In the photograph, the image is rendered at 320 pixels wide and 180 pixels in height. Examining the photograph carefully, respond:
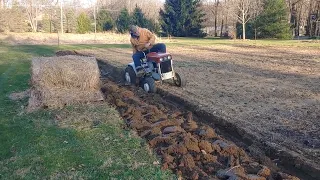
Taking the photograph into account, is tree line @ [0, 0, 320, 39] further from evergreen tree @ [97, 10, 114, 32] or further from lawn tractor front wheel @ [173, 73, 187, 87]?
lawn tractor front wheel @ [173, 73, 187, 87]

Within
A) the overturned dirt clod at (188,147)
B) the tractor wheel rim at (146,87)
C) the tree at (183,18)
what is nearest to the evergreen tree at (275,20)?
the tree at (183,18)

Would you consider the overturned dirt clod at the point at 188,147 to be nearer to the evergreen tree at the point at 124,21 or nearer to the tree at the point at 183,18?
the tree at the point at 183,18

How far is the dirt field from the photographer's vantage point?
5950 millimetres

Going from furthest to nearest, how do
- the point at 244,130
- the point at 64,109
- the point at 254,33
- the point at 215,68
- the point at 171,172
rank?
the point at 254,33 < the point at 215,68 < the point at 64,109 < the point at 244,130 < the point at 171,172

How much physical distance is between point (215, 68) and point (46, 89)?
8.31m

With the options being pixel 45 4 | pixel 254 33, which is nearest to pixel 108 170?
pixel 254 33

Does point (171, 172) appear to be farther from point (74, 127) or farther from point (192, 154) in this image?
point (74, 127)

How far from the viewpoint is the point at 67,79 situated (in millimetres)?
9219

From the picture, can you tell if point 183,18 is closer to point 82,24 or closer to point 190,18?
point 190,18

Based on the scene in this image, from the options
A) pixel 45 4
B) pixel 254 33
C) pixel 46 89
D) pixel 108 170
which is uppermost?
pixel 45 4

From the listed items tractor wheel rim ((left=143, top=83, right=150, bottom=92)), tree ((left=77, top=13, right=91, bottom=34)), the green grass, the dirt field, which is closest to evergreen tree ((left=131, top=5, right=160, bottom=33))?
tree ((left=77, top=13, right=91, bottom=34))

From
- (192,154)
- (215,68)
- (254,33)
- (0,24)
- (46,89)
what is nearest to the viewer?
(192,154)

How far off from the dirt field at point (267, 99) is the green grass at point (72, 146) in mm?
2311

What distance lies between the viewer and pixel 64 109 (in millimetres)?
7816
